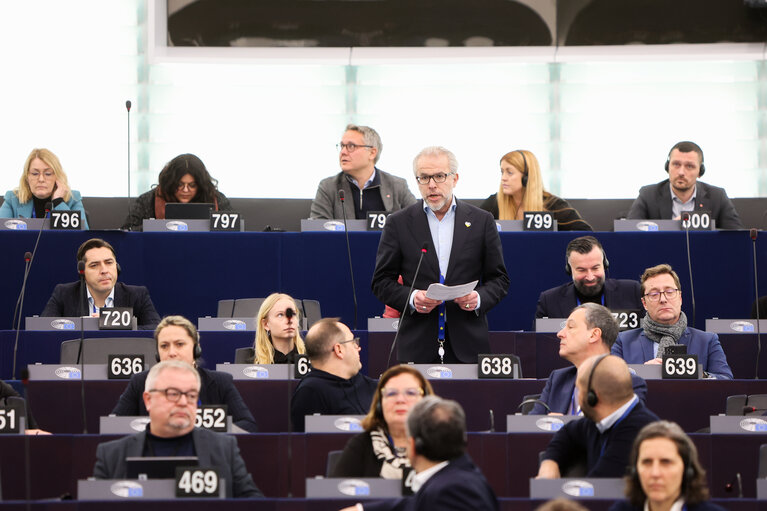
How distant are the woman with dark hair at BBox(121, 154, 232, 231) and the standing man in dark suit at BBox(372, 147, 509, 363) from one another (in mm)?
2127

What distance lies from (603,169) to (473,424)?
5.23 meters

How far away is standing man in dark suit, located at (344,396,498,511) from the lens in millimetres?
3344

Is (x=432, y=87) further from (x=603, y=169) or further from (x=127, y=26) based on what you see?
(x=127, y=26)

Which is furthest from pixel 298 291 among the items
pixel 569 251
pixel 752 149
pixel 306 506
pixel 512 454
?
pixel 752 149

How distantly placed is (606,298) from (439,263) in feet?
3.46

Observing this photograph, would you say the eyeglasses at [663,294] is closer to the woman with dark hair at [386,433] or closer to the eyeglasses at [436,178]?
the eyeglasses at [436,178]

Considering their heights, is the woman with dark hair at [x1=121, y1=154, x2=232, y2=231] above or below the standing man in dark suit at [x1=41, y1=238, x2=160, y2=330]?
above

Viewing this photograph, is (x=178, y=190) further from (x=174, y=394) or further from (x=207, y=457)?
(x=207, y=457)

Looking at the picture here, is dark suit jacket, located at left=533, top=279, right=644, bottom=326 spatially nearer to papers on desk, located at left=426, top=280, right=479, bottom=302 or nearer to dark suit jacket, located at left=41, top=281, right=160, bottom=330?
papers on desk, located at left=426, top=280, right=479, bottom=302

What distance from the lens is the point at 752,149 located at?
10.1m

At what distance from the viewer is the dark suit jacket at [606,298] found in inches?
244

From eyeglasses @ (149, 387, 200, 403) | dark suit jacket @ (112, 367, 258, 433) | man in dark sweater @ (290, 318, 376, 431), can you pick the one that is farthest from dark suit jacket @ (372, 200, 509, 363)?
eyeglasses @ (149, 387, 200, 403)

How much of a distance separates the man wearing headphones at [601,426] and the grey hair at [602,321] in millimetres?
719

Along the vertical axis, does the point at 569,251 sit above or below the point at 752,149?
below
